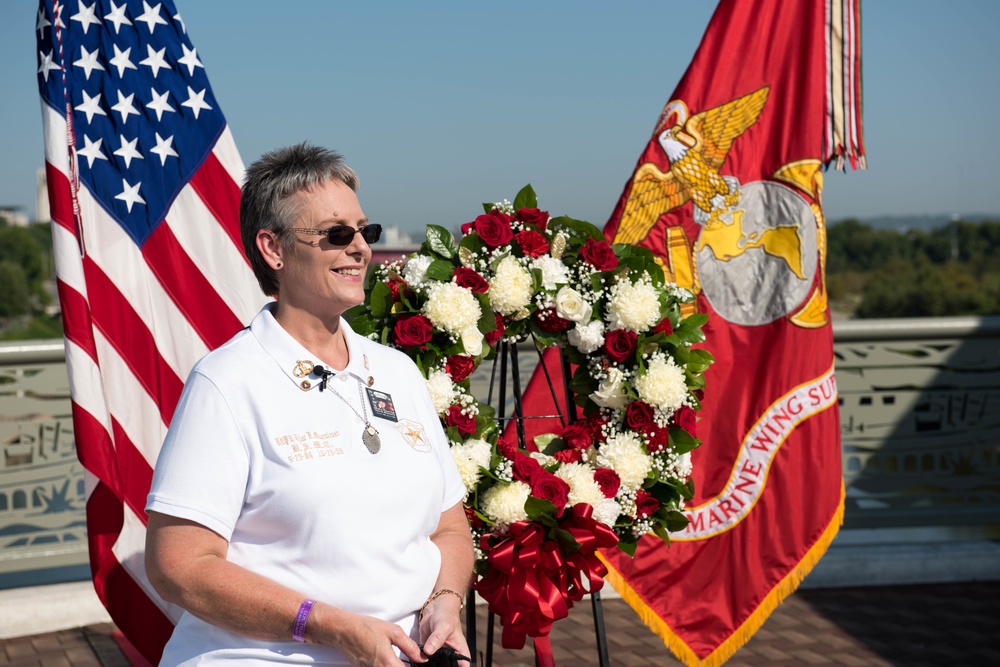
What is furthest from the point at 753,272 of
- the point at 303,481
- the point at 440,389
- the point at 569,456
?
the point at 303,481

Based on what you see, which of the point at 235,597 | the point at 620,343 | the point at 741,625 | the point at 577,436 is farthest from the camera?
the point at 741,625

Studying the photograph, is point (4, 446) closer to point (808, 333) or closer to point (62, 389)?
point (62, 389)

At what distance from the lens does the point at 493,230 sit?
145 inches

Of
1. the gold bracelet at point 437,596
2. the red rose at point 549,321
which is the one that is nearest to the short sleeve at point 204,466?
the gold bracelet at point 437,596

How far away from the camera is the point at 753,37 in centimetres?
530

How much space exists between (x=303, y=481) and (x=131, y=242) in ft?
7.04

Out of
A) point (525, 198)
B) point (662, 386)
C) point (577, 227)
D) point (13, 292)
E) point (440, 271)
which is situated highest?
point (525, 198)

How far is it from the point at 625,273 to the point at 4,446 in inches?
154

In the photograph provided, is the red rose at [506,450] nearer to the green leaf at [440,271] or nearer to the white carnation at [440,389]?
the white carnation at [440,389]

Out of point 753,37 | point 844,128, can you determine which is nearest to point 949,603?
point 844,128

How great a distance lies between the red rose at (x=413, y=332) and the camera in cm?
353

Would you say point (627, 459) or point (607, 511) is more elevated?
point (627, 459)

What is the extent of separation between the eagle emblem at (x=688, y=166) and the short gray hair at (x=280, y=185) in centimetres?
312

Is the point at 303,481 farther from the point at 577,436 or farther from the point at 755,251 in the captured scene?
the point at 755,251
